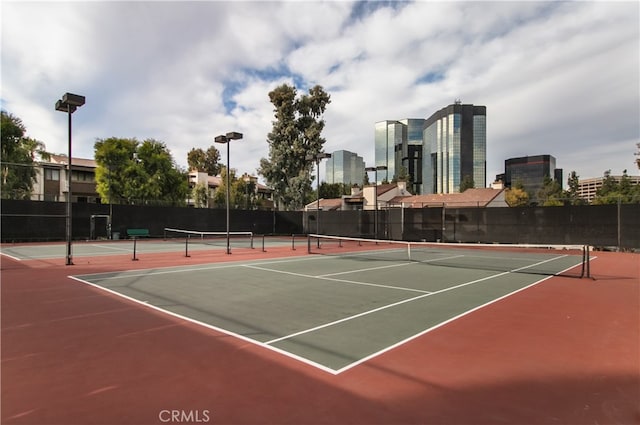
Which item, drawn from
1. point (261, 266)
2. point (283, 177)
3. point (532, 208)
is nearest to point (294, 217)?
point (283, 177)

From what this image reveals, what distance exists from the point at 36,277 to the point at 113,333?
Answer: 6.81 meters

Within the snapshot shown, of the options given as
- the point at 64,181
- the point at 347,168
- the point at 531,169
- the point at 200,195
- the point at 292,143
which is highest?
the point at 531,169

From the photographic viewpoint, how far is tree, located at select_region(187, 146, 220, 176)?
7349 centimetres

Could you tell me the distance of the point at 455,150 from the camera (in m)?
94.1

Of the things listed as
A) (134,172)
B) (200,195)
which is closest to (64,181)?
(134,172)

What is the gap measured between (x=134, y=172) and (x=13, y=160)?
9334mm

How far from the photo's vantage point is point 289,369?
385cm

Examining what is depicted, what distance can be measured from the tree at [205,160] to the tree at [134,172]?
113 ft

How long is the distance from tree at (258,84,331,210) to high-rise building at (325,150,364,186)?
171 feet

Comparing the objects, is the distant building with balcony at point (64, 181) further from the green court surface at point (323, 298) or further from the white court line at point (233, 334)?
the white court line at point (233, 334)

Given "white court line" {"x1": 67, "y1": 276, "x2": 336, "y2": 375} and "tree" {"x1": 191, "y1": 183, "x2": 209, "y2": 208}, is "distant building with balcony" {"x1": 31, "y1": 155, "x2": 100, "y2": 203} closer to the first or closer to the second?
"tree" {"x1": 191, "y1": 183, "x2": 209, "y2": 208}

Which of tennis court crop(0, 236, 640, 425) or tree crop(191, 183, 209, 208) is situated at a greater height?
tree crop(191, 183, 209, 208)

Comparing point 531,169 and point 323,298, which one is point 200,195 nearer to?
point 323,298

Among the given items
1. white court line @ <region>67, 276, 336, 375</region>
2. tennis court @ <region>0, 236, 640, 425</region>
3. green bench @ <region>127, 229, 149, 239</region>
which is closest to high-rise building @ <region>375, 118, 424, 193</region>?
green bench @ <region>127, 229, 149, 239</region>
